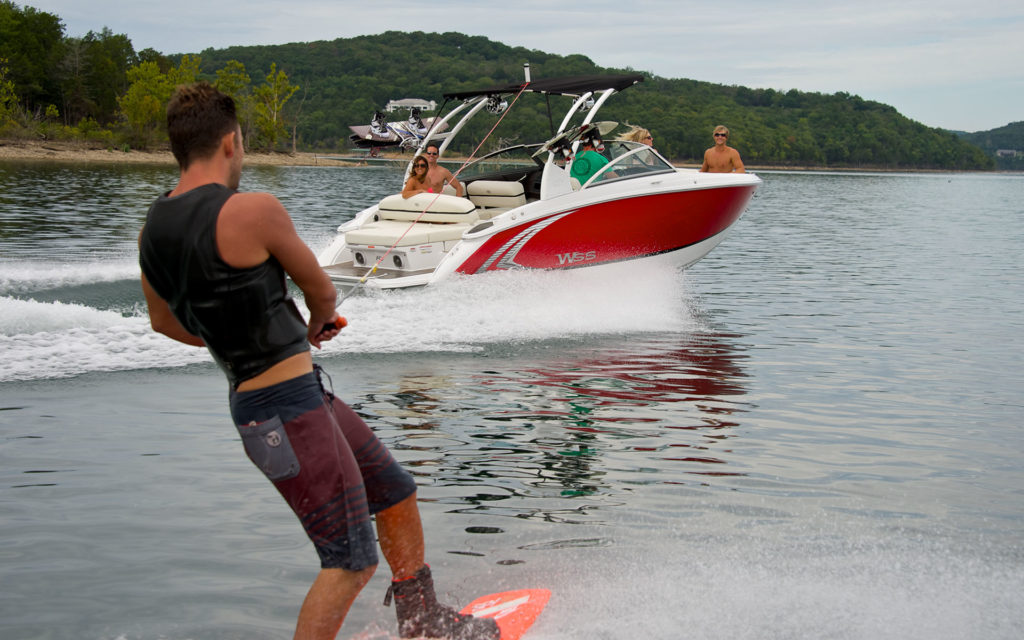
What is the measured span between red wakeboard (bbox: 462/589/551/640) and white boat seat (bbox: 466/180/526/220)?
7593 millimetres

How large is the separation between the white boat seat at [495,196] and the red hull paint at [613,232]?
41.5 inches

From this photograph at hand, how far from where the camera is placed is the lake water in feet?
10.8

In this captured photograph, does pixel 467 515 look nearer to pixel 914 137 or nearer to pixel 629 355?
Answer: pixel 629 355

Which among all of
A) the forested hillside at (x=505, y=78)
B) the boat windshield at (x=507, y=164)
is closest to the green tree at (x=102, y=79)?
the forested hillside at (x=505, y=78)

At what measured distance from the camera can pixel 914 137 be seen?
131 metres

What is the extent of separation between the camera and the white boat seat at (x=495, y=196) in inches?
416

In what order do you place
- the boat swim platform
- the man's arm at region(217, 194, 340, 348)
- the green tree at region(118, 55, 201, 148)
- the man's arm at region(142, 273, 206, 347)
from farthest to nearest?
the green tree at region(118, 55, 201, 148)
the boat swim platform
the man's arm at region(142, 273, 206, 347)
the man's arm at region(217, 194, 340, 348)

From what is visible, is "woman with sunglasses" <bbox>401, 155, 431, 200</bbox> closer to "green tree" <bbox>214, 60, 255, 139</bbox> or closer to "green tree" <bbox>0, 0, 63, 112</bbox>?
"green tree" <bbox>0, 0, 63, 112</bbox>

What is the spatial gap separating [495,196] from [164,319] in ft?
27.0

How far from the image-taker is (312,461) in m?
2.43

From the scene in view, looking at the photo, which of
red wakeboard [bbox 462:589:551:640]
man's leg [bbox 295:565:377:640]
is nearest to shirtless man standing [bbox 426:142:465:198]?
red wakeboard [bbox 462:589:551:640]

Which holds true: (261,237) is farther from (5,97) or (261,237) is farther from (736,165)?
(5,97)

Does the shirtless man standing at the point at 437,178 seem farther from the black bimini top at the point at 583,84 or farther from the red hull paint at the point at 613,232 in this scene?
the red hull paint at the point at 613,232

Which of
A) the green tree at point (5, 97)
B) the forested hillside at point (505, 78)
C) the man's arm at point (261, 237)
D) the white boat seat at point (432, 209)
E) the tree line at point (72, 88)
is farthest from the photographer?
the forested hillside at point (505, 78)
